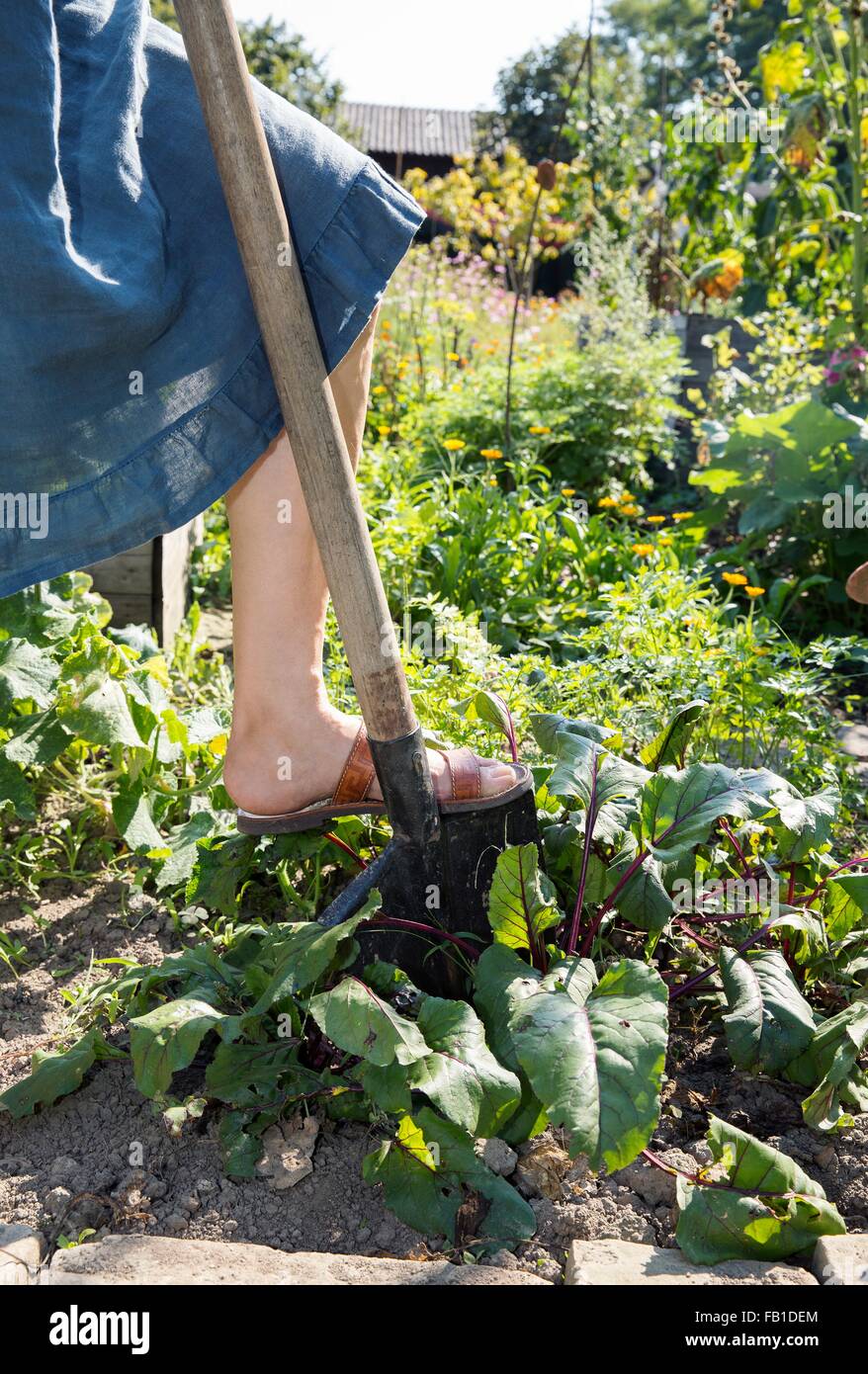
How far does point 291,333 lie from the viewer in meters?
1.41

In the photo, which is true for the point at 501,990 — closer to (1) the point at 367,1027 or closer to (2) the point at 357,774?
(1) the point at 367,1027

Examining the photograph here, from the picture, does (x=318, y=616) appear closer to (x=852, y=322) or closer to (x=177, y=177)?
(x=177, y=177)

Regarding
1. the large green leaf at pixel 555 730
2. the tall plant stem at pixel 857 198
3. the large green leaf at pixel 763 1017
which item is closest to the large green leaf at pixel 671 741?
the large green leaf at pixel 555 730

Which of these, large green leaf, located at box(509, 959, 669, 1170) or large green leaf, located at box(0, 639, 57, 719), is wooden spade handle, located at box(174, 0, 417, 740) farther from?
large green leaf, located at box(0, 639, 57, 719)

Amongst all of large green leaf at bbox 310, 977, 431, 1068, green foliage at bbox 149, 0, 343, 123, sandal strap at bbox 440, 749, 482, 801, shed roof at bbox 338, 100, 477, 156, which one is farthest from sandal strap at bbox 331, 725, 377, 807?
shed roof at bbox 338, 100, 477, 156

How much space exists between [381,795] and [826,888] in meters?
0.70

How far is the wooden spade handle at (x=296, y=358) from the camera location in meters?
1.32

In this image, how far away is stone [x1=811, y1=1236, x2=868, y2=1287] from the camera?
1.21 m

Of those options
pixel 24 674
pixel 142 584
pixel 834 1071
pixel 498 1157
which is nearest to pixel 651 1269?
pixel 498 1157

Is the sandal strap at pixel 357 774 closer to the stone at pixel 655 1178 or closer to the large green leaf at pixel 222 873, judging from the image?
the large green leaf at pixel 222 873

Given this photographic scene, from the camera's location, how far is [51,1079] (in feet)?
4.92

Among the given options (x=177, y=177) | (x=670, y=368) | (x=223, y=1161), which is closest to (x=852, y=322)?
(x=670, y=368)
